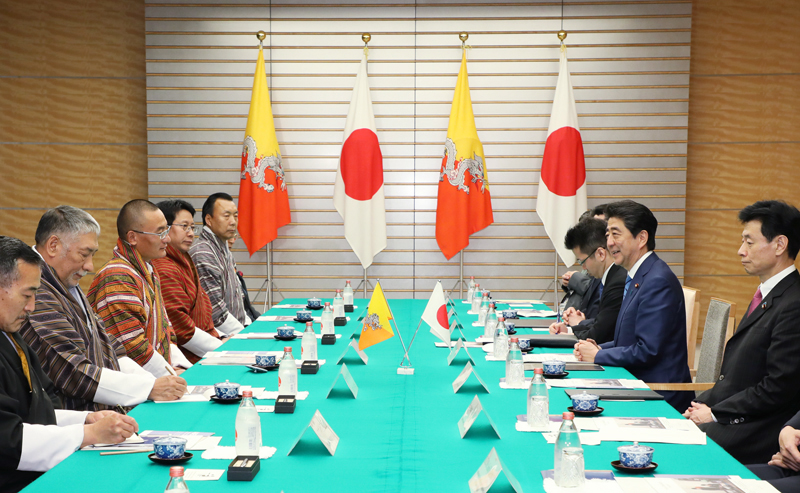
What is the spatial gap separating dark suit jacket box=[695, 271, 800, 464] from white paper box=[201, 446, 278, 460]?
1712 millimetres

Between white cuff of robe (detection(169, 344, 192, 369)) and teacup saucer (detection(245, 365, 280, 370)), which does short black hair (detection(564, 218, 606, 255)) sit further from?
white cuff of robe (detection(169, 344, 192, 369))

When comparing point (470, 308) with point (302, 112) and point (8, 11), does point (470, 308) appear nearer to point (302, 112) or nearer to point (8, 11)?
point (302, 112)

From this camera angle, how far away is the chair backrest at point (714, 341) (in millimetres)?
3594

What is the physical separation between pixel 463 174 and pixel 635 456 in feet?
16.2

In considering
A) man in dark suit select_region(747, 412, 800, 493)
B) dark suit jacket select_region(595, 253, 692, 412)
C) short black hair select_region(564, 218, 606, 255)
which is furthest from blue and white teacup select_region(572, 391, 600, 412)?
short black hair select_region(564, 218, 606, 255)

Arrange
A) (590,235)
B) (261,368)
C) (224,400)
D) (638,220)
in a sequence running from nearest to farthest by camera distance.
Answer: (224,400), (261,368), (638,220), (590,235)

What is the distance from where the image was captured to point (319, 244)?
6965mm

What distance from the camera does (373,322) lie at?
298 centimetres

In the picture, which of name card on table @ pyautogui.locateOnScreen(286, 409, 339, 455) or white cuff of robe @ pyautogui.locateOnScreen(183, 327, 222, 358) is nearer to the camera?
name card on table @ pyautogui.locateOnScreen(286, 409, 339, 455)

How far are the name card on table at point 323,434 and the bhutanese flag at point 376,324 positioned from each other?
0.95 meters

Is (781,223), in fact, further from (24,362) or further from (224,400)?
(24,362)

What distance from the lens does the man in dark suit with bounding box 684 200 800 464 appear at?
2.55 metres

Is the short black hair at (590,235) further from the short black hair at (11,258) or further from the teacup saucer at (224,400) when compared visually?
the short black hair at (11,258)

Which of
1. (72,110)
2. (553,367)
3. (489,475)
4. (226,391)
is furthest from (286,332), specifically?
(72,110)
